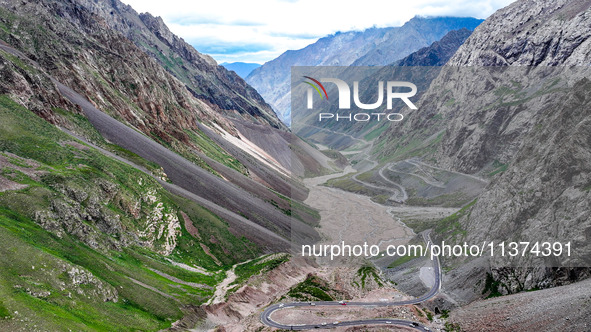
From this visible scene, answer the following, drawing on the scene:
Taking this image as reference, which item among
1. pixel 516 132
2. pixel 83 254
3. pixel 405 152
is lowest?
pixel 83 254

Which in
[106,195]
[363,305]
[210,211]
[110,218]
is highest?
[210,211]

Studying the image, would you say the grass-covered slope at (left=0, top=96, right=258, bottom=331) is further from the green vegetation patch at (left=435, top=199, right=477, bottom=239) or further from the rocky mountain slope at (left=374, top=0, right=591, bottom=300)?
the rocky mountain slope at (left=374, top=0, right=591, bottom=300)

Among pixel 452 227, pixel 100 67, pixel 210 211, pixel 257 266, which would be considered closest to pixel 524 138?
pixel 452 227

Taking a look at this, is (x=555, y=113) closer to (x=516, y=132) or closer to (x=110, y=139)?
(x=516, y=132)

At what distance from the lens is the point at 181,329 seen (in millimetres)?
44969

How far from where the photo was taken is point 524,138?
3004 inches

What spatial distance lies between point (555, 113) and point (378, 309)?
46.3m

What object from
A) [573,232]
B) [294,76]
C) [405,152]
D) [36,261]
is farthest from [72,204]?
[405,152]

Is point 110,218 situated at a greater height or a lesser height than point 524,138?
lesser

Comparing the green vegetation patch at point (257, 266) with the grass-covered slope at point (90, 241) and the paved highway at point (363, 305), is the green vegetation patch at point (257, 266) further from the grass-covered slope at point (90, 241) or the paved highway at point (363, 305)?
the paved highway at point (363, 305)

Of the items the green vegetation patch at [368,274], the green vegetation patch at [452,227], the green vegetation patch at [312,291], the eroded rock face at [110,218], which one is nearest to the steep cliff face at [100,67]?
the eroded rock face at [110,218]

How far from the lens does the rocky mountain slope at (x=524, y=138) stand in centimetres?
5069

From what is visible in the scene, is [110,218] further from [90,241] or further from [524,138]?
[524,138]

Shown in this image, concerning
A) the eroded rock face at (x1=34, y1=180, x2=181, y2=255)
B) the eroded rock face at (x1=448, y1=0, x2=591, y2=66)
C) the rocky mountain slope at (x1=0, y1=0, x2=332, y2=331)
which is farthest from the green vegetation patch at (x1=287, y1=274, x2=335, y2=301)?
the eroded rock face at (x1=448, y1=0, x2=591, y2=66)
